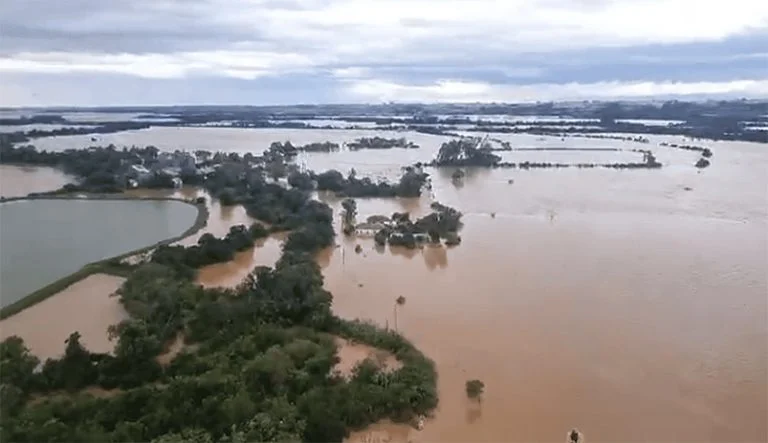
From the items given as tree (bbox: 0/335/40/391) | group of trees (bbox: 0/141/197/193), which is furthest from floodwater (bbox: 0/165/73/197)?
tree (bbox: 0/335/40/391)

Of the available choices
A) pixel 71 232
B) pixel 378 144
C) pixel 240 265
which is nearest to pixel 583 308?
pixel 240 265

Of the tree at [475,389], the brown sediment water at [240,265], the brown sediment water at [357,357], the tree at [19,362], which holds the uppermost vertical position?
the tree at [19,362]

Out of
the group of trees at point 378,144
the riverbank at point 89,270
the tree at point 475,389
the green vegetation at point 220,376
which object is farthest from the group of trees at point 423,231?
the group of trees at point 378,144

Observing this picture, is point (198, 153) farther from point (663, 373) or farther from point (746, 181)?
point (663, 373)

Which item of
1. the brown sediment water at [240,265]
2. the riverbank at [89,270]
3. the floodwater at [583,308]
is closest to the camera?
the floodwater at [583,308]

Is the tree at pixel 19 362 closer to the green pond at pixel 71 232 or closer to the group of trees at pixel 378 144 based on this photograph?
the green pond at pixel 71 232

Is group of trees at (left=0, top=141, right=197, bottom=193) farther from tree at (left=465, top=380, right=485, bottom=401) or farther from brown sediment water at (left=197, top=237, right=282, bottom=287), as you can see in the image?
tree at (left=465, top=380, right=485, bottom=401)
